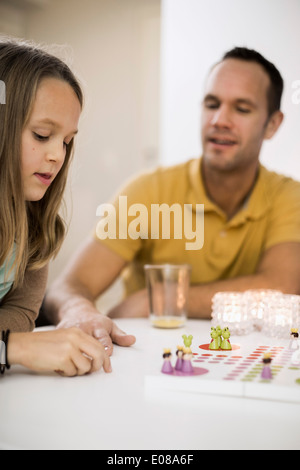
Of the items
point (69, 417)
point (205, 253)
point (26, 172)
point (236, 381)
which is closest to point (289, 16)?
point (205, 253)

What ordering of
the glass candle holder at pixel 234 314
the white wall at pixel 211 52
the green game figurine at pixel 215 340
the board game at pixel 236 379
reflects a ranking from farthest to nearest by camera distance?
1. the white wall at pixel 211 52
2. the glass candle holder at pixel 234 314
3. the green game figurine at pixel 215 340
4. the board game at pixel 236 379

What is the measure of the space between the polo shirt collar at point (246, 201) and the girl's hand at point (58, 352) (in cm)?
90

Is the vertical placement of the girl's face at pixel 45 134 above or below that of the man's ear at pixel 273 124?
below

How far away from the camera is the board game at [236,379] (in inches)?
23.0

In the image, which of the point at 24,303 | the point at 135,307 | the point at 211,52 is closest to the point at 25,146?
the point at 24,303

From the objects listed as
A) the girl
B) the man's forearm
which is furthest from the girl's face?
the man's forearm

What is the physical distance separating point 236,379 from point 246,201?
0.98 meters

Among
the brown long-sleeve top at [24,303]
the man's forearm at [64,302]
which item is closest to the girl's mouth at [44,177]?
the brown long-sleeve top at [24,303]

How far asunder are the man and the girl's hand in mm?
682

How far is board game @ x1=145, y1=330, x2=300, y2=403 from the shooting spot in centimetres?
58

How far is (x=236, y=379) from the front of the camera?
1.99ft

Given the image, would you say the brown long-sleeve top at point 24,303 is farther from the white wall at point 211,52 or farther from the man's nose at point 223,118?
the white wall at point 211,52
